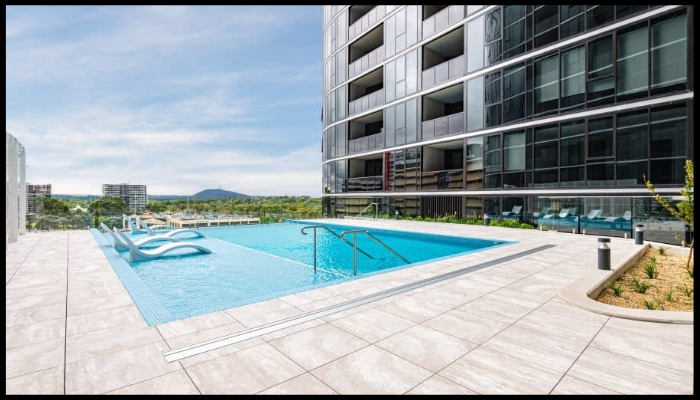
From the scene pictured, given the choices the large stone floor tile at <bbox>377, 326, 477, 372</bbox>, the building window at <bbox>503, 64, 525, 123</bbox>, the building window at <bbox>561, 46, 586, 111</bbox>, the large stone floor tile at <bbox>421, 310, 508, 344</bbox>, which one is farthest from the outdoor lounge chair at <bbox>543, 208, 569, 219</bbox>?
the large stone floor tile at <bbox>377, 326, 477, 372</bbox>

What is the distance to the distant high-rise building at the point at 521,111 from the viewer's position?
12.6 metres

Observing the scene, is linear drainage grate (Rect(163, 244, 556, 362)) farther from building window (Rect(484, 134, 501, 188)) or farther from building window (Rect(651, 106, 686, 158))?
building window (Rect(484, 134, 501, 188))

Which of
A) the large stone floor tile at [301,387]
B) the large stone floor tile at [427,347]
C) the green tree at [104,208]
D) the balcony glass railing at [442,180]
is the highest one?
the balcony glass railing at [442,180]

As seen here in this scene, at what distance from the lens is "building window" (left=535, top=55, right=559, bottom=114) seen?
15.6 metres

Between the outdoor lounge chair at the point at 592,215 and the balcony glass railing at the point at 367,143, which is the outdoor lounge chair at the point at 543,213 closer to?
the outdoor lounge chair at the point at 592,215

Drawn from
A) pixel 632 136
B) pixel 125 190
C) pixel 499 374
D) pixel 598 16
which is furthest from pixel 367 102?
pixel 125 190

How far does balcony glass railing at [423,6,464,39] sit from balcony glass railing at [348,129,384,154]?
725cm

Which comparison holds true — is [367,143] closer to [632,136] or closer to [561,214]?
[561,214]

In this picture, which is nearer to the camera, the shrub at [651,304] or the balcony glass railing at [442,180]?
the shrub at [651,304]

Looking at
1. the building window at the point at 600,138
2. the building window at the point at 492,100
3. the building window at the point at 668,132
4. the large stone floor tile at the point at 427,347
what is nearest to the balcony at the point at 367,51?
the building window at the point at 492,100

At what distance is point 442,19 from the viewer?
20703 mm

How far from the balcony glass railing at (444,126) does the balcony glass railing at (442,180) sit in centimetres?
232

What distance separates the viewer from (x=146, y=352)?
11.6ft

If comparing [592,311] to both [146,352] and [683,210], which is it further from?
[146,352]
